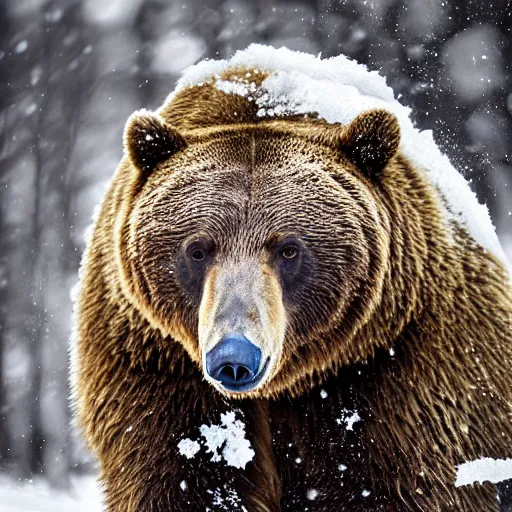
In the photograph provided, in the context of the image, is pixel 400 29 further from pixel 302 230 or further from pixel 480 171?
pixel 302 230

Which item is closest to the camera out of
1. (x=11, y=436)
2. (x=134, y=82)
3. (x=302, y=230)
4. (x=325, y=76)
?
(x=302, y=230)

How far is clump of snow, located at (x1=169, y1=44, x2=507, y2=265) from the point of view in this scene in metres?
4.65

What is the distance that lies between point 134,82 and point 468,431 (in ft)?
20.3

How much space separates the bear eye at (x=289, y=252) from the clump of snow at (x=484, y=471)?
1.18 metres

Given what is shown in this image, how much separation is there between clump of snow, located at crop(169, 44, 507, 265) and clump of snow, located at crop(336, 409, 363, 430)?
956 mm

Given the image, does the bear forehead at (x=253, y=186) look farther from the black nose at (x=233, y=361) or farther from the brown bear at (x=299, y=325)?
the black nose at (x=233, y=361)

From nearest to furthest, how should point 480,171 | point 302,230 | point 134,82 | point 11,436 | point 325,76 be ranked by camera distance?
point 302,230 < point 325,76 < point 480,171 < point 134,82 < point 11,436

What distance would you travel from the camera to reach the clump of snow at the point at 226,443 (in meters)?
4.38

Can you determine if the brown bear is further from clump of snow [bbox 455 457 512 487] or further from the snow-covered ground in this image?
the snow-covered ground

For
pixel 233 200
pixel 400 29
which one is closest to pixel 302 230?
pixel 233 200

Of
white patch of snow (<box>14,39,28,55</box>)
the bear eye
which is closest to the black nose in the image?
the bear eye

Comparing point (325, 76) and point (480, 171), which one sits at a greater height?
point (480, 171)

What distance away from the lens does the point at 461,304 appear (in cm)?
441

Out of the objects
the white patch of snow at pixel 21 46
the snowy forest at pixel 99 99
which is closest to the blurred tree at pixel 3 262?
the snowy forest at pixel 99 99
